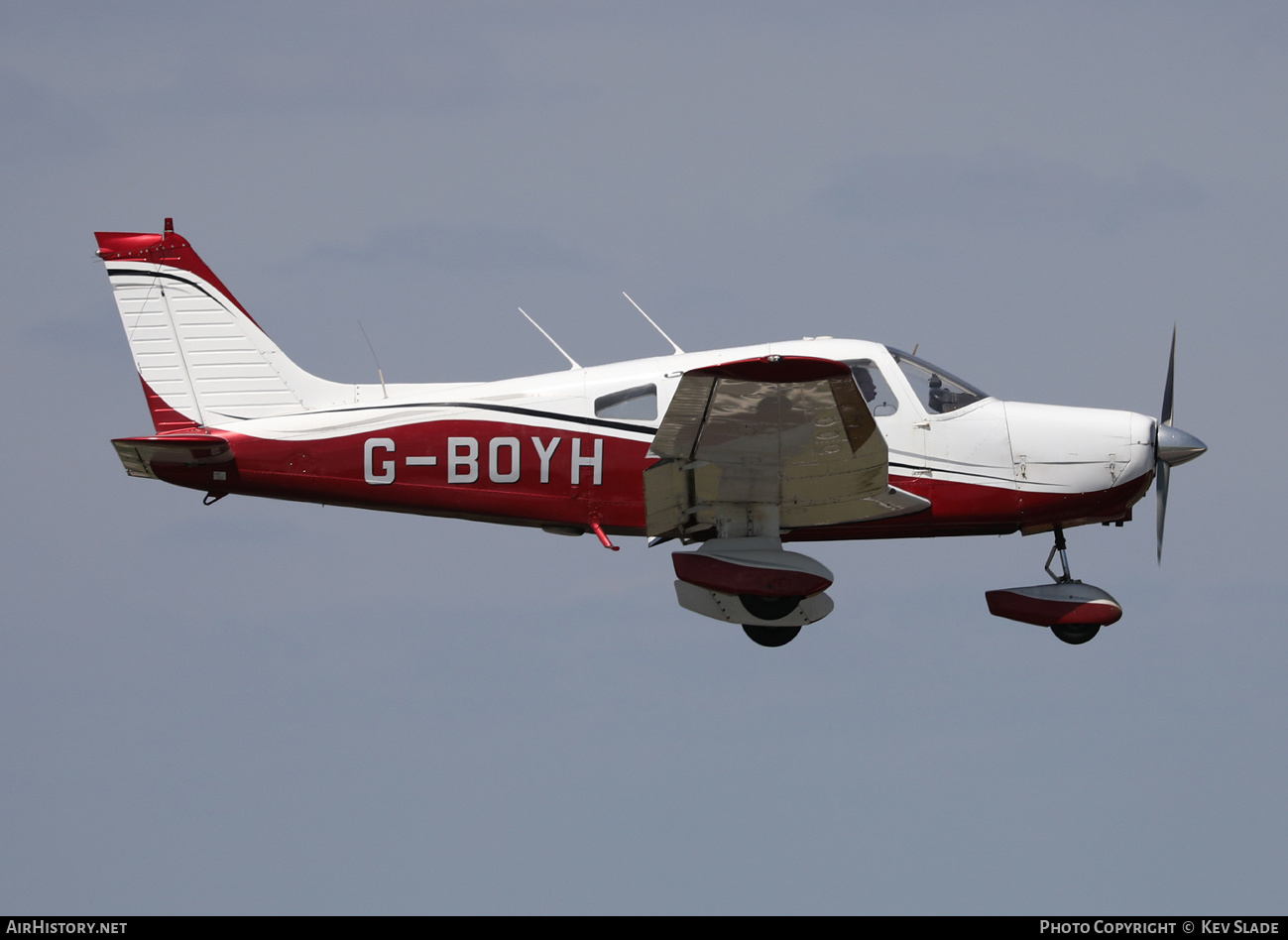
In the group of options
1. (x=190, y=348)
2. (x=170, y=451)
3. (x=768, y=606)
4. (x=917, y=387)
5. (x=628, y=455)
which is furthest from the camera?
(x=190, y=348)

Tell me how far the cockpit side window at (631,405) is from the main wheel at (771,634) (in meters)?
2.21

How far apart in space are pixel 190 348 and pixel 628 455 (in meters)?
4.18

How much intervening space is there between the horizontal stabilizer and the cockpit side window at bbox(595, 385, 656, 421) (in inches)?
132

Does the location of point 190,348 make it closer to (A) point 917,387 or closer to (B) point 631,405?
(B) point 631,405

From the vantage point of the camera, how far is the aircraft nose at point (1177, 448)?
45.5 ft

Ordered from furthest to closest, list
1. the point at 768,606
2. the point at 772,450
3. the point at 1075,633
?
the point at 1075,633 → the point at 768,606 → the point at 772,450

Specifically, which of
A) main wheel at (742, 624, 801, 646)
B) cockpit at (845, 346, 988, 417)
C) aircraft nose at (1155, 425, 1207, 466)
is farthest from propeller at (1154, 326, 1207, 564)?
main wheel at (742, 624, 801, 646)

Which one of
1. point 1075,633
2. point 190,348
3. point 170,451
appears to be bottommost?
point 1075,633

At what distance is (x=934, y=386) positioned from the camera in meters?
13.7

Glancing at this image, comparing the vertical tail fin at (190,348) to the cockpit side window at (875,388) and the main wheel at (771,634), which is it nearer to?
the main wheel at (771,634)

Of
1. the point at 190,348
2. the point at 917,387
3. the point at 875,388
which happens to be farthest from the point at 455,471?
the point at 917,387

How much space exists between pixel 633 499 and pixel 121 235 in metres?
5.36

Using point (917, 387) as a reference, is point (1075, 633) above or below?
below

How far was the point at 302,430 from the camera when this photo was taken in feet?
44.2
